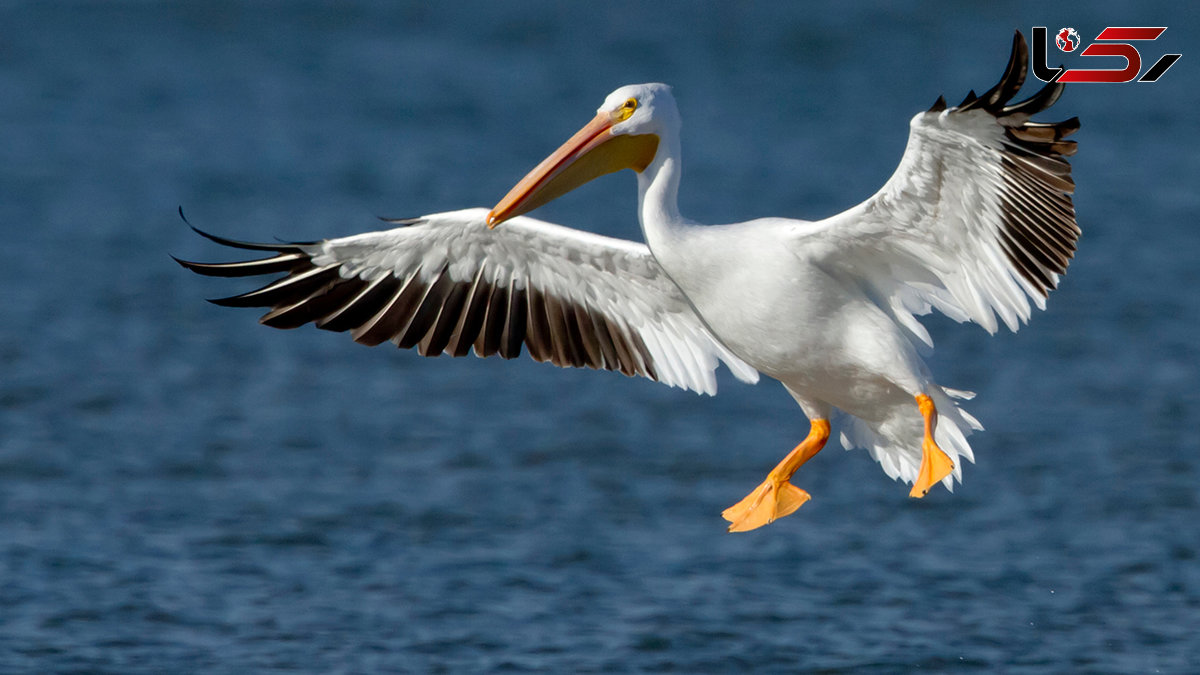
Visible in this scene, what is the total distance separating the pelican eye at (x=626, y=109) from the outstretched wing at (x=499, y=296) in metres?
0.69

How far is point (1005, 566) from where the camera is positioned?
31.7 feet

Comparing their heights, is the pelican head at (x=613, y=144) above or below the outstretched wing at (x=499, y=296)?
above

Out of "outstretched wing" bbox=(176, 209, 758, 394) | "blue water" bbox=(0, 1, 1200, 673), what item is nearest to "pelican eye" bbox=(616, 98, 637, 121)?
"outstretched wing" bbox=(176, 209, 758, 394)

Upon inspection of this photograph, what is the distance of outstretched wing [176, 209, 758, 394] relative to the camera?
7652 millimetres

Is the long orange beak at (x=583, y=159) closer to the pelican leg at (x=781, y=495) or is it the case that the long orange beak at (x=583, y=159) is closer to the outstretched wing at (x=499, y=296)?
the outstretched wing at (x=499, y=296)

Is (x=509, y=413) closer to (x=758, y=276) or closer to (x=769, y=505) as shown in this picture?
(x=769, y=505)

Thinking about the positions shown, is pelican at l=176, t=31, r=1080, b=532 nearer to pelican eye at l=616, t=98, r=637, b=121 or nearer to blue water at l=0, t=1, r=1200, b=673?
pelican eye at l=616, t=98, r=637, b=121

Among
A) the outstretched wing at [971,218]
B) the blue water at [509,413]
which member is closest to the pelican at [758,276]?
the outstretched wing at [971,218]

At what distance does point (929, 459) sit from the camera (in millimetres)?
6891

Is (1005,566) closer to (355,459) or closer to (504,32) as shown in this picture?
(355,459)

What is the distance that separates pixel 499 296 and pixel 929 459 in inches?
89.5

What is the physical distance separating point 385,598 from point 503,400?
357 centimetres

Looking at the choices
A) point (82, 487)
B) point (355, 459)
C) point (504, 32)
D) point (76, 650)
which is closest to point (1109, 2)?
point (504, 32)

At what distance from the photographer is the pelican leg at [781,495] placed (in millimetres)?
7625
